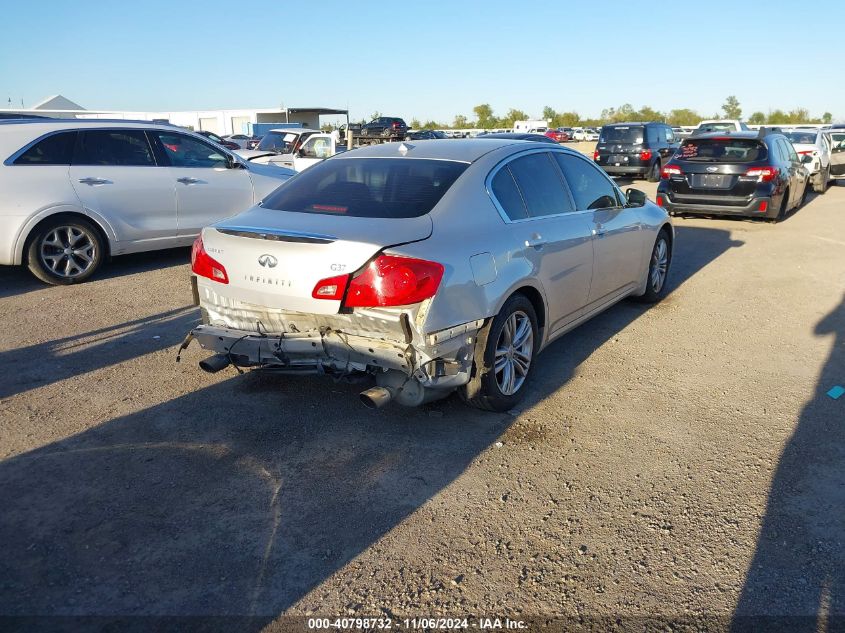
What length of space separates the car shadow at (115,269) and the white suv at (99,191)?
0.92 feet

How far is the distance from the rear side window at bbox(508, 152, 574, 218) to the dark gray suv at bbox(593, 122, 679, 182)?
16416 millimetres

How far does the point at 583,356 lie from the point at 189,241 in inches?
217

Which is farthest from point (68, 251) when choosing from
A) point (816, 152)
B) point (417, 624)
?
point (816, 152)

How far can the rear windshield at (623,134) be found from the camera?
20.4 metres

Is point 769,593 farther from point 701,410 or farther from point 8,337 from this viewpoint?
point 8,337

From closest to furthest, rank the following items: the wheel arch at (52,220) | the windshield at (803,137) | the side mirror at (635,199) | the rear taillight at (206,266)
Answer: the rear taillight at (206,266), the side mirror at (635,199), the wheel arch at (52,220), the windshield at (803,137)

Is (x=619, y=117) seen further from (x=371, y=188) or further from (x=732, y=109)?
(x=371, y=188)

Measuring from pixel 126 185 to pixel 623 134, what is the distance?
16431 mm

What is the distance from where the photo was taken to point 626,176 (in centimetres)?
2161

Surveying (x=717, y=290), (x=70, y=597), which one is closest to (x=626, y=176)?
(x=717, y=290)

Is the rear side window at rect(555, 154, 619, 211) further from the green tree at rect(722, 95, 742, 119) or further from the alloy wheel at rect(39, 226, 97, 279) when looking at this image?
the green tree at rect(722, 95, 742, 119)

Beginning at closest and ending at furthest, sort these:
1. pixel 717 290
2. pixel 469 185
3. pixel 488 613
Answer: pixel 488 613
pixel 469 185
pixel 717 290

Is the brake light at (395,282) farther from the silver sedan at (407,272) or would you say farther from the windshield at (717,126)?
the windshield at (717,126)

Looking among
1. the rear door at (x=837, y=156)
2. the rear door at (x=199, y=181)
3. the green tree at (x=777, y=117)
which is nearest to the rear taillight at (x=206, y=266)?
the rear door at (x=199, y=181)
